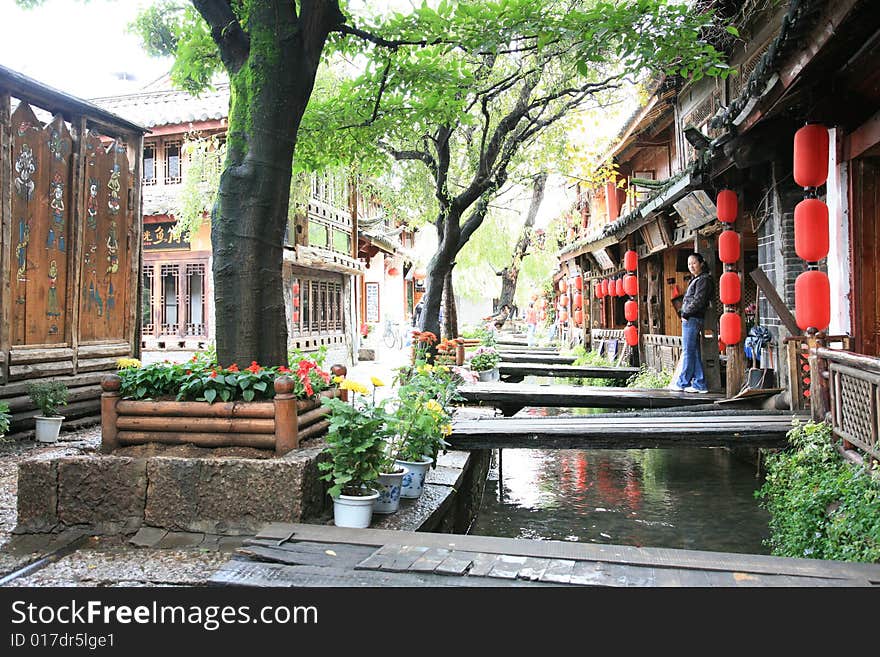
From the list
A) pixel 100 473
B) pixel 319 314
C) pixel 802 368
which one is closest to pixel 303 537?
pixel 100 473

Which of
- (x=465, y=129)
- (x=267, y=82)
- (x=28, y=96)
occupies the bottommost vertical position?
(x=267, y=82)

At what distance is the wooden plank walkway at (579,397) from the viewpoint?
909 centimetres

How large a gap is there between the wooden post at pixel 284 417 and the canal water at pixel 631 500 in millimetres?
3072

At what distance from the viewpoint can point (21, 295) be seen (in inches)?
290

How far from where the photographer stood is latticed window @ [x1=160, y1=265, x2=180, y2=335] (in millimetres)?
14250

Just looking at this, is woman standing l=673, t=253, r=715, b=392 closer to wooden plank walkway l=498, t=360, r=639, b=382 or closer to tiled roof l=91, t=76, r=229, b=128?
wooden plank walkway l=498, t=360, r=639, b=382

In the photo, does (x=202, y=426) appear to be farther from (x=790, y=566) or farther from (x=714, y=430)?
(x=714, y=430)

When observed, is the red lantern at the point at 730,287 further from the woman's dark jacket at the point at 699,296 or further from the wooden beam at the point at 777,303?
the woman's dark jacket at the point at 699,296

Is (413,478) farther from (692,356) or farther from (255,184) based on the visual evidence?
(692,356)

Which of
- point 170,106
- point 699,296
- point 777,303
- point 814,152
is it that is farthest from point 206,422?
point 170,106

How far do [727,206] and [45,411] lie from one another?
8.41 m

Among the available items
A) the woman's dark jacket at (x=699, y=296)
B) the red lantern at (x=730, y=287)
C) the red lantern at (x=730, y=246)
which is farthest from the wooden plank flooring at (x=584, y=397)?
the red lantern at (x=730, y=246)

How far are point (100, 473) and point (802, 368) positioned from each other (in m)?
6.29

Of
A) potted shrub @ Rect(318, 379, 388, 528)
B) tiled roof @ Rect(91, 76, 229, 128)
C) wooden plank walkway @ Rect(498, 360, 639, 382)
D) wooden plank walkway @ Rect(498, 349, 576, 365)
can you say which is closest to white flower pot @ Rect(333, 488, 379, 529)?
potted shrub @ Rect(318, 379, 388, 528)
